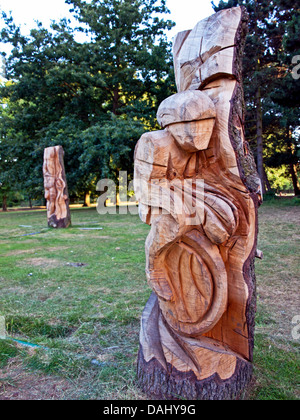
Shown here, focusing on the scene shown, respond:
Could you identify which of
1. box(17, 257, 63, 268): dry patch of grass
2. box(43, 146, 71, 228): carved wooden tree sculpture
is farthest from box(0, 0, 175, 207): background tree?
box(17, 257, 63, 268): dry patch of grass

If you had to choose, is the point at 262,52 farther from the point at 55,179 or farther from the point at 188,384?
the point at 188,384

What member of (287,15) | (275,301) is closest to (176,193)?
(275,301)

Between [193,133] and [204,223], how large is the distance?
520 millimetres

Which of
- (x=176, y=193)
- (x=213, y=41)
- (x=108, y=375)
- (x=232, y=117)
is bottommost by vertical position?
(x=108, y=375)

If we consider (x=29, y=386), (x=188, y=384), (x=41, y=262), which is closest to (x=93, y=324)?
(x=29, y=386)

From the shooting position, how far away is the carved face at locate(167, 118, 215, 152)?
170cm

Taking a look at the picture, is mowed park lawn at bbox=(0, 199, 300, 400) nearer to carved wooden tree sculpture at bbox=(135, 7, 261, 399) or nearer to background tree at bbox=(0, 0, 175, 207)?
carved wooden tree sculpture at bbox=(135, 7, 261, 399)

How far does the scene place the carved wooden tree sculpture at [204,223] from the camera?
5.68 feet

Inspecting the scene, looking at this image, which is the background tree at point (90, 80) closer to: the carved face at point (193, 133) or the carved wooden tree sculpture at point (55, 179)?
the carved wooden tree sculpture at point (55, 179)

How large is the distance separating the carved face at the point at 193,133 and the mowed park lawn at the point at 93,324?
5.21 feet

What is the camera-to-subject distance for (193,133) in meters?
1.70

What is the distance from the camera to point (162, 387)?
1848 millimetres

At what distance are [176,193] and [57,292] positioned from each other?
2.68m

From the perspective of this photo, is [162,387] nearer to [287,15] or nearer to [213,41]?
[213,41]
